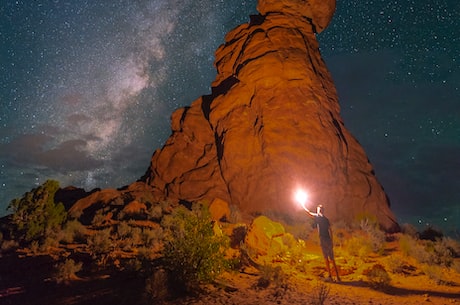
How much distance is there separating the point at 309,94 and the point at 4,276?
64.4 ft

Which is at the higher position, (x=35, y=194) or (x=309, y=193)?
(x=309, y=193)

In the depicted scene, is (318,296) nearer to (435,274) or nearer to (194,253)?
(194,253)

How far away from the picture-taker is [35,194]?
15406mm

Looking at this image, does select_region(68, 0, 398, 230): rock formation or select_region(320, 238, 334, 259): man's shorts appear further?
select_region(68, 0, 398, 230): rock formation

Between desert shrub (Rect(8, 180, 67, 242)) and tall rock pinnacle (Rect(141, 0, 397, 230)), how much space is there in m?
7.70

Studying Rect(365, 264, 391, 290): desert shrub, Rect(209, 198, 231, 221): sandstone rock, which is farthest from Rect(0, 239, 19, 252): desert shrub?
Rect(365, 264, 391, 290): desert shrub

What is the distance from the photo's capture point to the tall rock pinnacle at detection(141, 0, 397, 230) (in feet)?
65.2

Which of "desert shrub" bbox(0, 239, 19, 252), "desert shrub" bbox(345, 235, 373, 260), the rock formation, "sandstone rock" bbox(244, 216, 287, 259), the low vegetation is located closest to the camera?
the low vegetation

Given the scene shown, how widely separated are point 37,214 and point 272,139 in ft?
47.8

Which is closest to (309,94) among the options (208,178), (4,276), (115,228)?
(208,178)

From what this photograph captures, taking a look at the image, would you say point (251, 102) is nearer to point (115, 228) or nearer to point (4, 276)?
point (115, 228)

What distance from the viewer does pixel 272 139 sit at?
21016 millimetres

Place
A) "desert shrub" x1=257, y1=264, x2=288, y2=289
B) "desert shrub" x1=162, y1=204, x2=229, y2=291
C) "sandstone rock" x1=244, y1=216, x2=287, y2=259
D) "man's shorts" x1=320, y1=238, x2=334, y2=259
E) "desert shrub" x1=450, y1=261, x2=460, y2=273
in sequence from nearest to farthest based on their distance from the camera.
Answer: "desert shrub" x1=162, y1=204, x2=229, y2=291
"desert shrub" x1=257, y1=264, x2=288, y2=289
"man's shorts" x1=320, y1=238, x2=334, y2=259
"desert shrub" x1=450, y1=261, x2=460, y2=273
"sandstone rock" x1=244, y1=216, x2=287, y2=259

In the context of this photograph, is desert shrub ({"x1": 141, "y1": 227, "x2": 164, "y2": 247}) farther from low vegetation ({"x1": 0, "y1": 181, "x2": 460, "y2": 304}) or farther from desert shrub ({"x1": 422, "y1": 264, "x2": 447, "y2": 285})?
desert shrub ({"x1": 422, "y1": 264, "x2": 447, "y2": 285})
